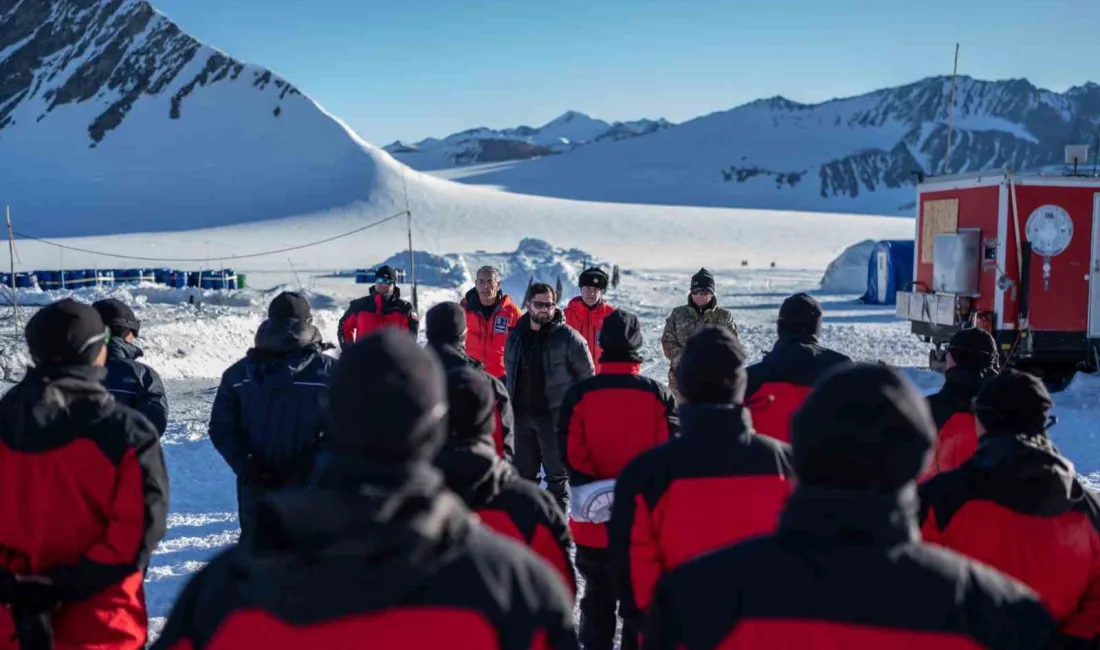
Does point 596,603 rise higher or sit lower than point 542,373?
lower

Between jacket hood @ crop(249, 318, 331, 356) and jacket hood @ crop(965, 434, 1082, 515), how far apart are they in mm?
2439

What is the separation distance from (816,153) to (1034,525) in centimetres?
11762

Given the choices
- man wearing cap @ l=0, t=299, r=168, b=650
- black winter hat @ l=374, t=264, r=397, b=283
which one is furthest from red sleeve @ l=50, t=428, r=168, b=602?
black winter hat @ l=374, t=264, r=397, b=283

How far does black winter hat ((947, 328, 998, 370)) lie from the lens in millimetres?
3762

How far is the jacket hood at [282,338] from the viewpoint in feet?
11.8

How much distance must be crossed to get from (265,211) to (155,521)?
213 ft

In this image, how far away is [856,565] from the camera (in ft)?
4.84

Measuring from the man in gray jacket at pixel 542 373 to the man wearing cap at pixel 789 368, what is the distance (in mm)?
1115

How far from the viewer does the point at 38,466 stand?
2461 millimetres

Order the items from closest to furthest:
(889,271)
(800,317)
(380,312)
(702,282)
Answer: (800,317), (702,282), (380,312), (889,271)

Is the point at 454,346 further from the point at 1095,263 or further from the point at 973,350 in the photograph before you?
the point at 1095,263

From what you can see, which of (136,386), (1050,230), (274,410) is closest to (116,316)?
(136,386)

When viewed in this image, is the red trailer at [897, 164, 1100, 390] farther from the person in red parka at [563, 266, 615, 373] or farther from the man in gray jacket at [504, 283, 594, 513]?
the man in gray jacket at [504, 283, 594, 513]

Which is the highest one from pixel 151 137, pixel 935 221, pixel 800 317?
pixel 151 137
